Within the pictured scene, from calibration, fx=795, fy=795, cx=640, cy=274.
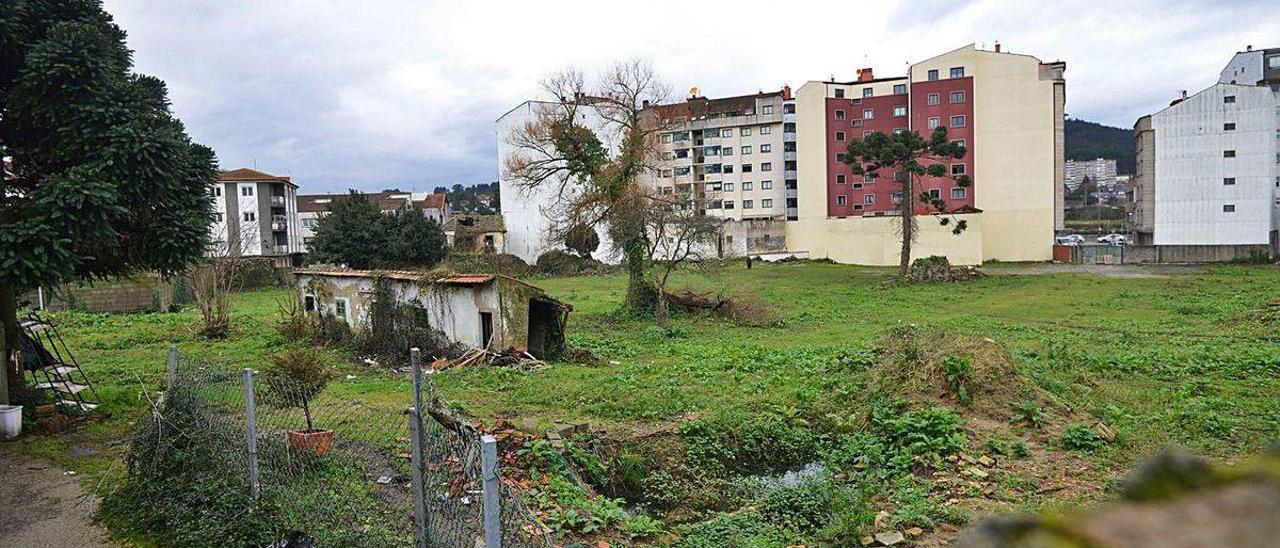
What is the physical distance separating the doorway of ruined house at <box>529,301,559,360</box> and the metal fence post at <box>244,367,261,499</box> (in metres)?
11.6

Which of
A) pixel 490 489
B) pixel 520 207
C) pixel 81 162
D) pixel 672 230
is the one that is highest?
pixel 520 207

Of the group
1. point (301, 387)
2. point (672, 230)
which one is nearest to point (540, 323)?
point (301, 387)

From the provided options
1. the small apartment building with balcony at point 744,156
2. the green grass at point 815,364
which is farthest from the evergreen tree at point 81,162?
the small apartment building with balcony at point 744,156

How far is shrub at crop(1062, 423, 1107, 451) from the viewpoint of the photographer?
10.1m

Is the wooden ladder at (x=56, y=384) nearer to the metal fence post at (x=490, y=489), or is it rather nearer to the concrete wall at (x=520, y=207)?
the metal fence post at (x=490, y=489)

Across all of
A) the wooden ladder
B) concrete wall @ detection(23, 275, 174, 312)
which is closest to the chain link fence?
the wooden ladder

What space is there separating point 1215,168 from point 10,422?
58.5 m

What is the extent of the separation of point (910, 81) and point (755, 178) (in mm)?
17602

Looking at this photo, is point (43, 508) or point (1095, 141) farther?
point (1095, 141)

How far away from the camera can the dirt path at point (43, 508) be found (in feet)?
25.9

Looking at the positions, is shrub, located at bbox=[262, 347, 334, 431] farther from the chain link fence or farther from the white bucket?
the white bucket

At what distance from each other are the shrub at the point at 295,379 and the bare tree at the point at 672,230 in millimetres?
15430

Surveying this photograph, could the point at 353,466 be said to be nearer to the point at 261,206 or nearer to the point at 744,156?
the point at 261,206

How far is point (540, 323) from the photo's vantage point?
19484mm
